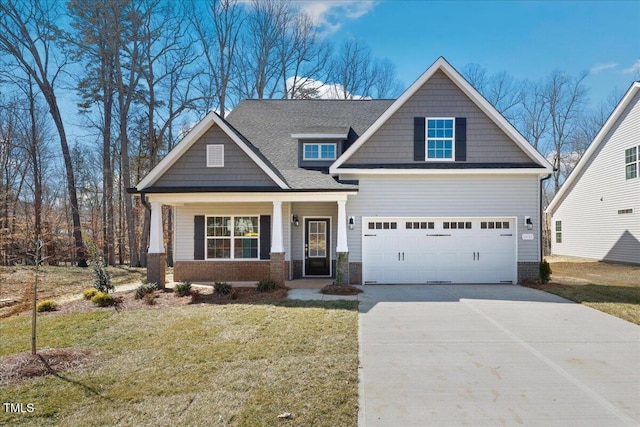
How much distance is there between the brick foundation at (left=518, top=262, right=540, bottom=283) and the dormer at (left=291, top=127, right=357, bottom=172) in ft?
23.8

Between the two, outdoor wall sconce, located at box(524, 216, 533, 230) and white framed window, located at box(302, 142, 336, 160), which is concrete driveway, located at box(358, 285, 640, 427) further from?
white framed window, located at box(302, 142, 336, 160)

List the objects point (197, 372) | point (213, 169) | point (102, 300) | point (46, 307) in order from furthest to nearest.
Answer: point (213, 169), point (102, 300), point (46, 307), point (197, 372)

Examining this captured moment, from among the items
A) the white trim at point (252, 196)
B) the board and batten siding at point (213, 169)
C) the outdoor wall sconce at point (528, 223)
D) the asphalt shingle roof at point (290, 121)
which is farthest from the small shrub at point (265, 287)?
the outdoor wall sconce at point (528, 223)

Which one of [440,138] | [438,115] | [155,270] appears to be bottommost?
[155,270]

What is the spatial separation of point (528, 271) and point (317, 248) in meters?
7.14

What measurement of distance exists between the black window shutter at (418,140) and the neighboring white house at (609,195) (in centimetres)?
1149

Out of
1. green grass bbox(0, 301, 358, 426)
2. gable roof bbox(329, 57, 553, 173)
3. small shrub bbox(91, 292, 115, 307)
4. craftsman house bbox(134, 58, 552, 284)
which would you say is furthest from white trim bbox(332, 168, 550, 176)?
small shrub bbox(91, 292, 115, 307)

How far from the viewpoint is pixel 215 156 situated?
11.7m

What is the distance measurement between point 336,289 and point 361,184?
11.8 feet

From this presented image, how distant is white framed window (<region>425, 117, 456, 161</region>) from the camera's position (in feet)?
39.5

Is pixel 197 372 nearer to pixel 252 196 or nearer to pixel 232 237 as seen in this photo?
pixel 252 196

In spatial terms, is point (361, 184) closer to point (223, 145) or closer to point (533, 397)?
point (223, 145)

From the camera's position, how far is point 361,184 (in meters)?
12.0

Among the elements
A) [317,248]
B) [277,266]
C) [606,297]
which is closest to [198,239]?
[277,266]
